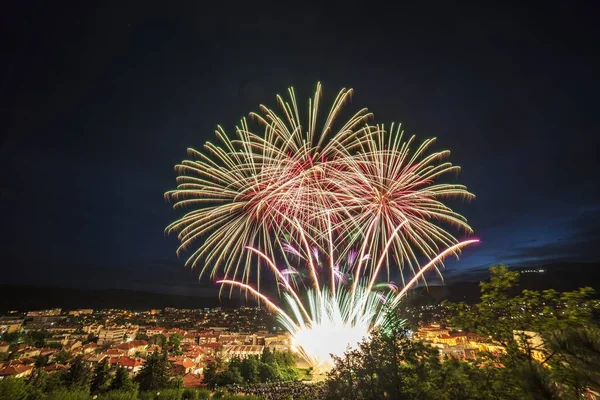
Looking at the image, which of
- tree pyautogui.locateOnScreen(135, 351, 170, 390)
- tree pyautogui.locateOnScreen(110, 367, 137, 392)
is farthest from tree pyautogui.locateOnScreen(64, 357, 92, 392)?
tree pyautogui.locateOnScreen(135, 351, 170, 390)

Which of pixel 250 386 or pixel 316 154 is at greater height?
pixel 316 154

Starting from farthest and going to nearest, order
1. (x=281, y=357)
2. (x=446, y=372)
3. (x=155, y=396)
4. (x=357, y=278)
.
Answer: (x=281, y=357) < (x=155, y=396) < (x=357, y=278) < (x=446, y=372)

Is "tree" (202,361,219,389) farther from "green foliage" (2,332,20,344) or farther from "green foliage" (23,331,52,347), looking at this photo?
"green foliage" (2,332,20,344)

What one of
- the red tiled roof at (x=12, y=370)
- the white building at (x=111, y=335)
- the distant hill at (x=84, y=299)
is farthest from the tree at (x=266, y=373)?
the distant hill at (x=84, y=299)

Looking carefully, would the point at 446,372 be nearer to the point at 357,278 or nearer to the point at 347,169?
the point at 347,169

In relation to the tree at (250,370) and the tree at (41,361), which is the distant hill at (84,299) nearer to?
the tree at (41,361)

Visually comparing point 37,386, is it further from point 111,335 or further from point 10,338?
point 111,335

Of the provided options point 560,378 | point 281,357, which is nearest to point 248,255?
point 560,378

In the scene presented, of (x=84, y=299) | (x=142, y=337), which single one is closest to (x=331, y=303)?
(x=142, y=337)
